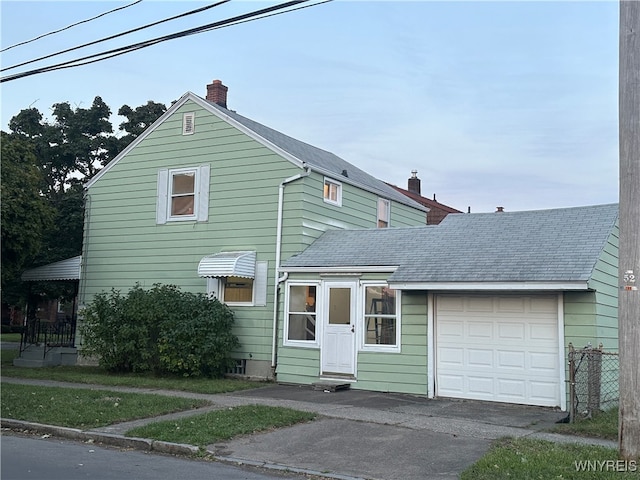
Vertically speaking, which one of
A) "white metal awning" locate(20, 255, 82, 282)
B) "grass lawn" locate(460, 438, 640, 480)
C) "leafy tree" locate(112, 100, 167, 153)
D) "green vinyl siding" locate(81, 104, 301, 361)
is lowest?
"grass lawn" locate(460, 438, 640, 480)

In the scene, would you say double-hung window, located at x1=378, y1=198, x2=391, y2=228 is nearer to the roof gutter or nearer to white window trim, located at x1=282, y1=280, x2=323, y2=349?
white window trim, located at x1=282, y1=280, x2=323, y2=349

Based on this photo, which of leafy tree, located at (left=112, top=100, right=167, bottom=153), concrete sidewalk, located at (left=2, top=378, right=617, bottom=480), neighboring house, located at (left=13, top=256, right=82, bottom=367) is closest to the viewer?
concrete sidewalk, located at (left=2, top=378, right=617, bottom=480)

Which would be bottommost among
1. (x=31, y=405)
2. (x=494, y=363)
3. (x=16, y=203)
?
(x=31, y=405)

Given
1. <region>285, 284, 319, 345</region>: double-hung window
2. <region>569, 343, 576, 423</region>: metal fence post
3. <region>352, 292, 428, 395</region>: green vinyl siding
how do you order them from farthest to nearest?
<region>285, 284, 319, 345</region>: double-hung window
<region>352, 292, 428, 395</region>: green vinyl siding
<region>569, 343, 576, 423</region>: metal fence post

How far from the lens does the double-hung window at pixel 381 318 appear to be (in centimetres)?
1468

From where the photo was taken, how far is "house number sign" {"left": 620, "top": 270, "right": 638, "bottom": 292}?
7.32 meters

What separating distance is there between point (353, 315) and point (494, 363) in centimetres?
345

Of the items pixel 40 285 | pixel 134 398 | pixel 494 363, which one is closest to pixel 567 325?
pixel 494 363

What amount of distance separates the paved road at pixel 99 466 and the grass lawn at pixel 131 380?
521cm

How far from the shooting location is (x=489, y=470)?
7.36 m

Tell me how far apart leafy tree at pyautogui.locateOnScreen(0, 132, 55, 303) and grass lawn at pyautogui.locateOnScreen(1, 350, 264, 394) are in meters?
3.06

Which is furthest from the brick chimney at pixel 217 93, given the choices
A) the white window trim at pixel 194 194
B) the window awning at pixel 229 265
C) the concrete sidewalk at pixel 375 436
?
the concrete sidewalk at pixel 375 436

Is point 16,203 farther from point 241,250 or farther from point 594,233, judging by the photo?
point 594,233

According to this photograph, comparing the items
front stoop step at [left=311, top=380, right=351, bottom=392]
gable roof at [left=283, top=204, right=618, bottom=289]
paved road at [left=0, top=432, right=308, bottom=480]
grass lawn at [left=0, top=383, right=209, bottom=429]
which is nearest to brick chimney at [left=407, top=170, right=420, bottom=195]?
gable roof at [left=283, top=204, right=618, bottom=289]
